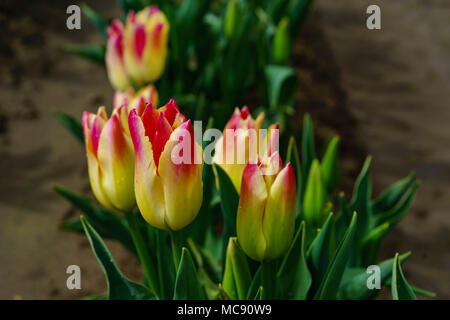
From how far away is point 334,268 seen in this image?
2.98 ft

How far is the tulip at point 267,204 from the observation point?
0.77 metres

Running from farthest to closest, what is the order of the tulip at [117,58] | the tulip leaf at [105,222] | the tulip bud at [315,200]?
the tulip at [117,58], the tulip leaf at [105,222], the tulip bud at [315,200]

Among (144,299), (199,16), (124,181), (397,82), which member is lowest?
(144,299)

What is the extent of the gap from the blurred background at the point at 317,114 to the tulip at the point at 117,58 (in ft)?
1.96

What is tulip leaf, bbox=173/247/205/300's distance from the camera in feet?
2.82

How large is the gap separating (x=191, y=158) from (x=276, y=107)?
114cm

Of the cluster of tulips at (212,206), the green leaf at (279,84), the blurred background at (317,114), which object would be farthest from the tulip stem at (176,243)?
the green leaf at (279,84)

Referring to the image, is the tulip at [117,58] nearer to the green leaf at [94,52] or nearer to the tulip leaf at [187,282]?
the green leaf at [94,52]

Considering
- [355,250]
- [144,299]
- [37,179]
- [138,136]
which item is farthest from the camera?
[37,179]

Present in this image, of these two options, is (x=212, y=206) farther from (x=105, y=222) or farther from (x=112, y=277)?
(x=112, y=277)

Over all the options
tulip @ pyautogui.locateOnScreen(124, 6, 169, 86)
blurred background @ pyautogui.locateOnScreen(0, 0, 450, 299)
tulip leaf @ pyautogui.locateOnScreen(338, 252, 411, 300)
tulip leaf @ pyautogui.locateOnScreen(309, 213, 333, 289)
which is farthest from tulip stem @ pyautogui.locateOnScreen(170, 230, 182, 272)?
blurred background @ pyautogui.locateOnScreen(0, 0, 450, 299)

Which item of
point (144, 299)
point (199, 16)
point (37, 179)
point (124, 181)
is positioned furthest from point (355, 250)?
point (37, 179)

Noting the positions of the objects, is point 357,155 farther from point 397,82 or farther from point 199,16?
point 199,16

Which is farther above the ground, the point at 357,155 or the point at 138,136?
the point at 138,136
